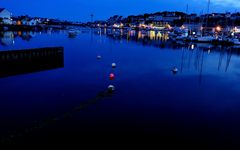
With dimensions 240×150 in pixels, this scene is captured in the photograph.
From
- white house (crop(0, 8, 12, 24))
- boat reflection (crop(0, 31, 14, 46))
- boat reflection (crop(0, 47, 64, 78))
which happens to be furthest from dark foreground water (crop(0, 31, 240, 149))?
white house (crop(0, 8, 12, 24))

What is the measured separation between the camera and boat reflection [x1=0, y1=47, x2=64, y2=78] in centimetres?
2729

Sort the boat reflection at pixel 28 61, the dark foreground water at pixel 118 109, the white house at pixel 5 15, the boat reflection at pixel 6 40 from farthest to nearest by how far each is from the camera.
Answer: the white house at pixel 5 15, the boat reflection at pixel 6 40, the boat reflection at pixel 28 61, the dark foreground water at pixel 118 109

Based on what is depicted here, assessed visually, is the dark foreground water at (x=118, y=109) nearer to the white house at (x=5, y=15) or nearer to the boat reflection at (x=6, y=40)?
the boat reflection at (x=6, y=40)

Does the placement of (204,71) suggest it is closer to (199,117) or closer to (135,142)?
(199,117)

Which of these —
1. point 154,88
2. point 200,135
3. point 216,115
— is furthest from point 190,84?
point 200,135

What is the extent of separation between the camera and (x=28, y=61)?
30594 mm

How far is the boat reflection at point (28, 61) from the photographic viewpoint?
27.3 meters

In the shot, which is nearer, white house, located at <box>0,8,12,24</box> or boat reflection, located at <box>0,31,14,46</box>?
boat reflection, located at <box>0,31,14,46</box>

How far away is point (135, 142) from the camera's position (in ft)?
40.7

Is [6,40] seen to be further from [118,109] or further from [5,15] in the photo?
[5,15]

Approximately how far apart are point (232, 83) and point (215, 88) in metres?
3.96

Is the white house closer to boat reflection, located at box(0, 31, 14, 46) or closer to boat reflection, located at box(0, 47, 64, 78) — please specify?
boat reflection, located at box(0, 31, 14, 46)

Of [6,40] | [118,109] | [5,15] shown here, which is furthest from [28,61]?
[5,15]

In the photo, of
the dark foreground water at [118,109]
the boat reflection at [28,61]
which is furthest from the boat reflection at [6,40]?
the dark foreground water at [118,109]
